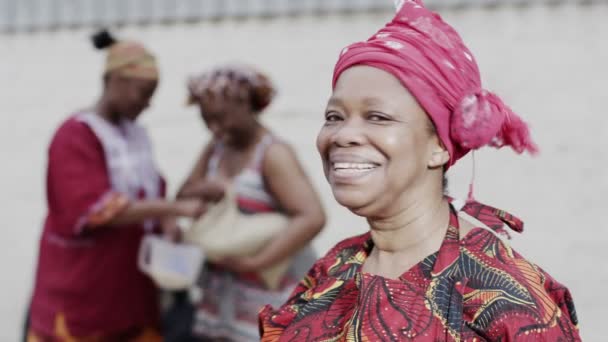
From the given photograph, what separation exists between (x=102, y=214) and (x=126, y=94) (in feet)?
1.79

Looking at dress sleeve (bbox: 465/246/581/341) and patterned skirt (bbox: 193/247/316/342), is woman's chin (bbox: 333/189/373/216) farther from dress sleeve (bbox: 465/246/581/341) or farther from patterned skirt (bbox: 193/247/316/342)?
patterned skirt (bbox: 193/247/316/342)

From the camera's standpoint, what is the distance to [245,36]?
559 cm

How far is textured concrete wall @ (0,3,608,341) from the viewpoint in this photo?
5055mm

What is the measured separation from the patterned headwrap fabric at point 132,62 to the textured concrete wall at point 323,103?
158 centimetres

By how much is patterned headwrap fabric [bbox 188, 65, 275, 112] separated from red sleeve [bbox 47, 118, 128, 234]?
1.64 feet

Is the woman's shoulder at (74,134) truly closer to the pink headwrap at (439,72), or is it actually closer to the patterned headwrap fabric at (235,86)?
the patterned headwrap fabric at (235,86)

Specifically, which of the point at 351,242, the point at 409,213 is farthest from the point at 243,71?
the point at 409,213

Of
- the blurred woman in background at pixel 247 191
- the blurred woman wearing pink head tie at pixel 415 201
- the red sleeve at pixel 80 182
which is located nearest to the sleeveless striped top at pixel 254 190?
the blurred woman in background at pixel 247 191

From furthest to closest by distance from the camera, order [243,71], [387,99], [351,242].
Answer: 1. [243,71]
2. [351,242]
3. [387,99]

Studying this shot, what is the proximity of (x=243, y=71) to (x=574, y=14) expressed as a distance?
84.9 inches

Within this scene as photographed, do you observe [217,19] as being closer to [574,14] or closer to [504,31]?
[504,31]

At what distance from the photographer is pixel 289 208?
143 inches

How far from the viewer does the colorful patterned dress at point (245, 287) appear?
3666 mm

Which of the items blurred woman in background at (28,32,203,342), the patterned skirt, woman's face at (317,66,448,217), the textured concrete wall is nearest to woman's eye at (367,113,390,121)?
woman's face at (317,66,448,217)
